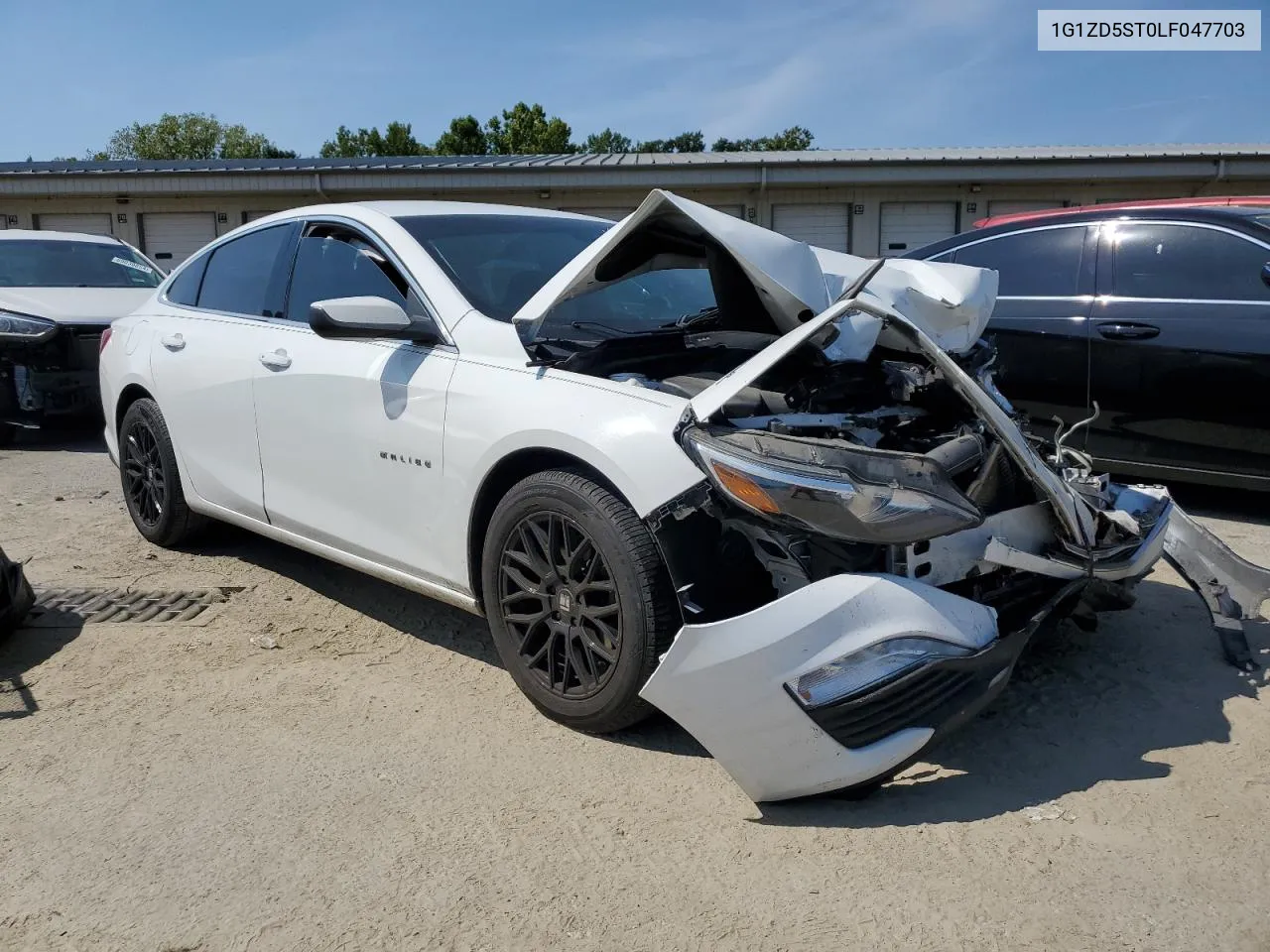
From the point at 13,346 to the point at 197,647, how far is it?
5161mm

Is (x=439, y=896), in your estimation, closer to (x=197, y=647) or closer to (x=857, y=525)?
(x=857, y=525)

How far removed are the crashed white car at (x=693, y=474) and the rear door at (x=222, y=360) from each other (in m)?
0.03

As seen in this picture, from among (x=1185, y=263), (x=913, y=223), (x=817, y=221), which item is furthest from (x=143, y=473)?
(x=913, y=223)

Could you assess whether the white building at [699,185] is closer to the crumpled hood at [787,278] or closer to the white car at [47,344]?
the white car at [47,344]

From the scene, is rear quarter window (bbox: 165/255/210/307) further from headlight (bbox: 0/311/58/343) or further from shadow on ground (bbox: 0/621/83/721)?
headlight (bbox: 0/311/58/343)

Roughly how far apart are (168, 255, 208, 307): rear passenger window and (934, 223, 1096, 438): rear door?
399 cm

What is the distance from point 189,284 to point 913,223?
649 inches

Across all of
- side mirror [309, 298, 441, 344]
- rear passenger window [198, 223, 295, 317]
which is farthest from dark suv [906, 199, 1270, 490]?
rear passenger window [198, 223, 295, 317]

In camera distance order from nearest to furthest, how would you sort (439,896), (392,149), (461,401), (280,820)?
(439,896)
(280,820)
(461,401)
(392,149)

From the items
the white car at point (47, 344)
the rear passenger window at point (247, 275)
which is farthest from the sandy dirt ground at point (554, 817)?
the white car at point (47, 344)

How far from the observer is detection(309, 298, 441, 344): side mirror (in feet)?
11.0

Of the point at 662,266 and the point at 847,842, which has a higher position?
the point at 662,266

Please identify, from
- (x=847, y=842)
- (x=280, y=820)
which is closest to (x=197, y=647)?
(x=280, y=820)

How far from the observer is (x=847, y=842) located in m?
2.47
